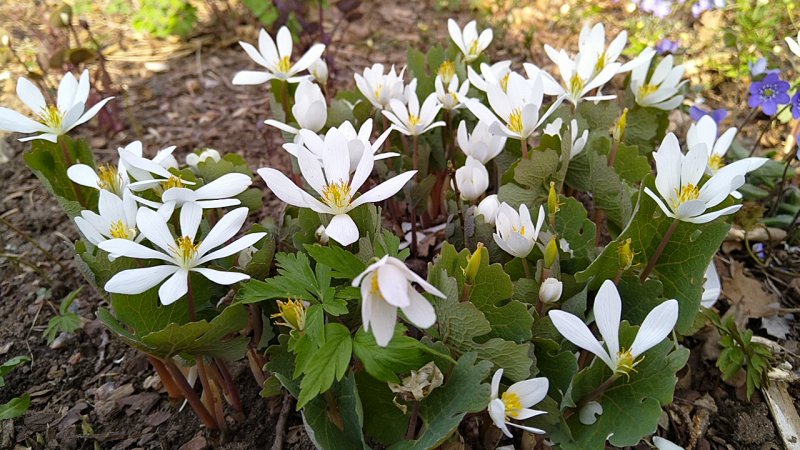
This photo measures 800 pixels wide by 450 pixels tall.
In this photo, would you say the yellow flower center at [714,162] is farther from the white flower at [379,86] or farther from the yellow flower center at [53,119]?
the yellow flower center at [53,119]

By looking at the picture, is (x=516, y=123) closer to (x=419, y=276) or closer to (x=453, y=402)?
(x=419, y=276)

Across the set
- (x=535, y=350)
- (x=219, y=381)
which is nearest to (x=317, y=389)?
(x=535, y=350)

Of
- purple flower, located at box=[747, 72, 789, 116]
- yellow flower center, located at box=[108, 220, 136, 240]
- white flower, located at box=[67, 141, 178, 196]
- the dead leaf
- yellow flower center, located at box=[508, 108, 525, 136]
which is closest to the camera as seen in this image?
yellow flower center, located at box=[108, 220, 136, 240]

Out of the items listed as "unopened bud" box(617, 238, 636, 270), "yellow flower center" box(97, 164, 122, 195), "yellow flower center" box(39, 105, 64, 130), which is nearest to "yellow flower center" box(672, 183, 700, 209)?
"unopened bud" box(617, 238, 636, 270)

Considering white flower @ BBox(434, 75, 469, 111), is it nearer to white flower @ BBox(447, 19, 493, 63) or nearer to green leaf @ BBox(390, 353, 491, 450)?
white flower @ BBox(447, 19, 493, 63)

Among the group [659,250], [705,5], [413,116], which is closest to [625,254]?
[659,250]

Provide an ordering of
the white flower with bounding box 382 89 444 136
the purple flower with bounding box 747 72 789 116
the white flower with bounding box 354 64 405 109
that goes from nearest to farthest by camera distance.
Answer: the white flower with bounding box 382 89 444 136
the white flower with bounding box 354 64 405 109
the purple flower with bounding box 747 72 789 116

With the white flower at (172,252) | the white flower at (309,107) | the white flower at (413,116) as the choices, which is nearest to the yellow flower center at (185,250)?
the white flower at (172,252)
